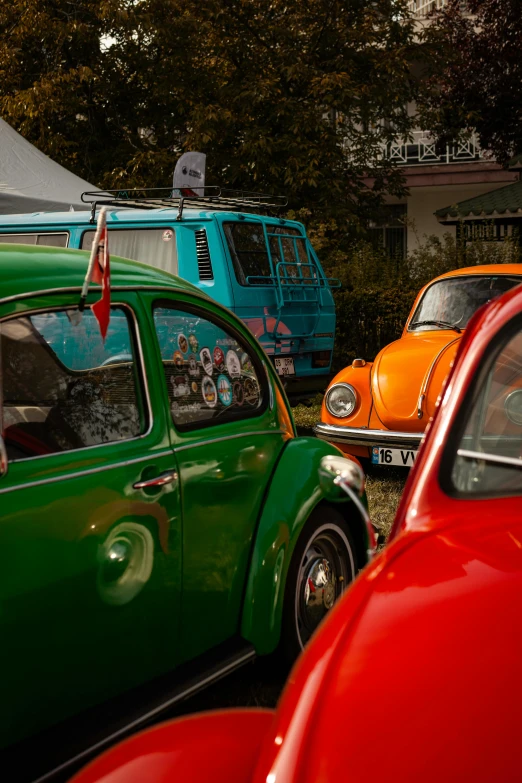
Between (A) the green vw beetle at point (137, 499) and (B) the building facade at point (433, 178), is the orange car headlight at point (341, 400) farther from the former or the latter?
(B) the building facade at point (433, 178)

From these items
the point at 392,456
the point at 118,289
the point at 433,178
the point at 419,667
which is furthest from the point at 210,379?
the point at 433,178

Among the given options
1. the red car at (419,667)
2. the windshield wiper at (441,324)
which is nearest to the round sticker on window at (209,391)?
the red car at (419,667)

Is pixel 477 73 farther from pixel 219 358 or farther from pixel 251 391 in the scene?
pixel 219 358

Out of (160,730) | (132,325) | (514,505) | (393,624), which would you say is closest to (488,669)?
(393,624)

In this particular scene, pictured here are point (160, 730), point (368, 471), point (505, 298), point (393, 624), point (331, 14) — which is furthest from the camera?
point (331, 14)

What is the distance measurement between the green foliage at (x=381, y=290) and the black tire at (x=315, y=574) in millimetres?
10518

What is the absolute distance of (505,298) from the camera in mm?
2299

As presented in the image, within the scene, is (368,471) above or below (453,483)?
below

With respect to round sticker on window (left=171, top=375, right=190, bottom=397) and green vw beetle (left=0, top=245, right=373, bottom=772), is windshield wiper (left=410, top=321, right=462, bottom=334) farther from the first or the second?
round sticker on window (left=171, top=375, right=190, bottom=397)

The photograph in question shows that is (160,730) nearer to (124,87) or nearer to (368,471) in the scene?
(368,471)

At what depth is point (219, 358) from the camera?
360 centimetres

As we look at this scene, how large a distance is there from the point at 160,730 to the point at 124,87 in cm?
2042

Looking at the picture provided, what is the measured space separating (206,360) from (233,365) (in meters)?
0.20

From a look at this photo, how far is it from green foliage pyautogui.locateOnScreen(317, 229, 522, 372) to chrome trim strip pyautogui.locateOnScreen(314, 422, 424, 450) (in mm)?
7025
